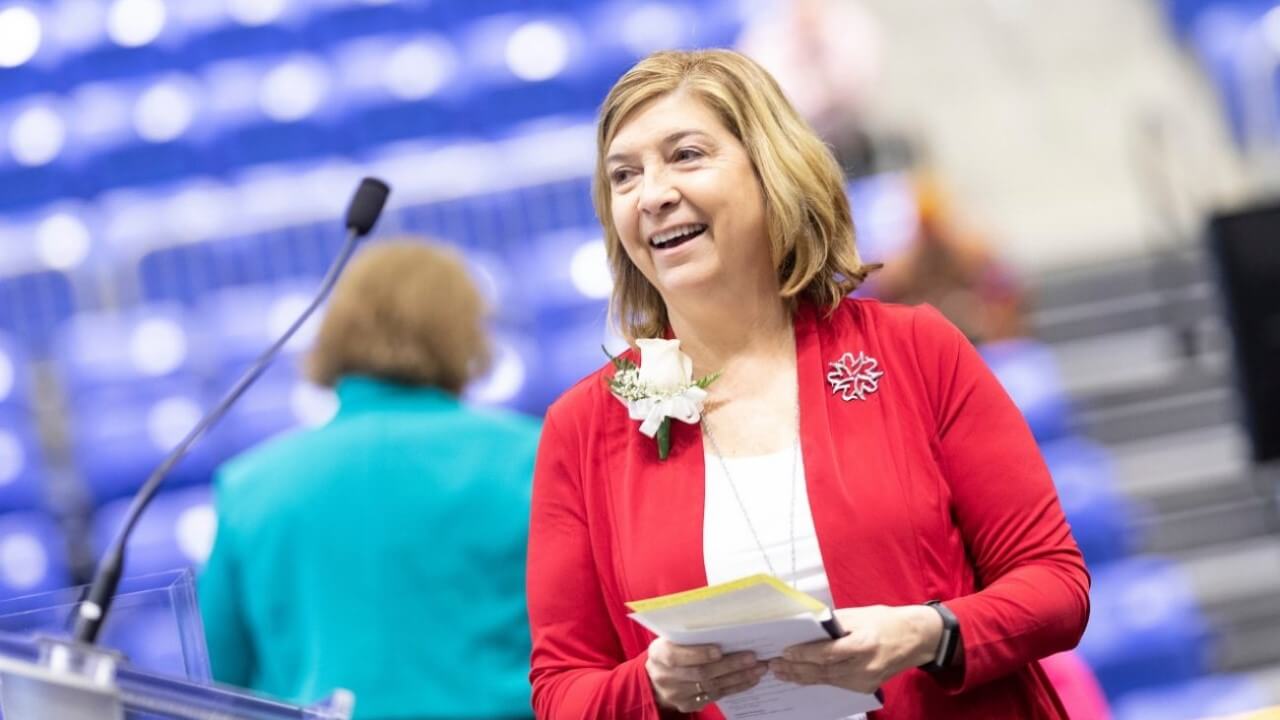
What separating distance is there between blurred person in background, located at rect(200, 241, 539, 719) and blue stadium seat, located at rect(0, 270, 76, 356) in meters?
3.61

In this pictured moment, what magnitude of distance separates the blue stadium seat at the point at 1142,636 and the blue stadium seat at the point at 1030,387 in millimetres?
704

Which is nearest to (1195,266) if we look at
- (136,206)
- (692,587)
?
(136,206)

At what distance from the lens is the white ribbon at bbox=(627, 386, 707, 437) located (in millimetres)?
1891

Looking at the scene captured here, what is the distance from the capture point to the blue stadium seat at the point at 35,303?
19.8 feet

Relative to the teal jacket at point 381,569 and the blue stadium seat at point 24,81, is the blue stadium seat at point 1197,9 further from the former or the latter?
the teal jacket at point 381,569

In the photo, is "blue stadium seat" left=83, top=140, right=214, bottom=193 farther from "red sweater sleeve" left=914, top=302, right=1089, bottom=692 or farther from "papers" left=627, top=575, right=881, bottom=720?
"papers" left=627, top=575, right=881, bottom=720

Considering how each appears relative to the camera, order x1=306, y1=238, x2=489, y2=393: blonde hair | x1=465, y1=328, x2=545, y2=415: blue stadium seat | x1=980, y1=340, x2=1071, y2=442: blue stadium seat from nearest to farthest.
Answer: x1=306, y1=238, x2=489, y2=393: blonde hair → x1=465, y1=328, x2=545, y2=415: blue stadium seat → x1=980, y1=340, x2=1071, y2=442: blue stadium seat

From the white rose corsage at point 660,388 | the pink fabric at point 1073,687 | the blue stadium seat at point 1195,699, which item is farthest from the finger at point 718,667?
the blue stadium seat at point 1195,699

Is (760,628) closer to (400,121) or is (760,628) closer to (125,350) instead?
(125,350)

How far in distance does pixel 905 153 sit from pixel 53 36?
12.5ft

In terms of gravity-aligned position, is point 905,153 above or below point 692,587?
above

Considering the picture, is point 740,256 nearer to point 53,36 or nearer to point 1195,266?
point 1195,266

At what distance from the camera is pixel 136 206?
671cm

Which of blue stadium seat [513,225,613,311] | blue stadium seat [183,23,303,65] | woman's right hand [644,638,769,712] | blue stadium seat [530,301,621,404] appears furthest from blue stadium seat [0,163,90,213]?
woman's right hand [644,638,769,712]
